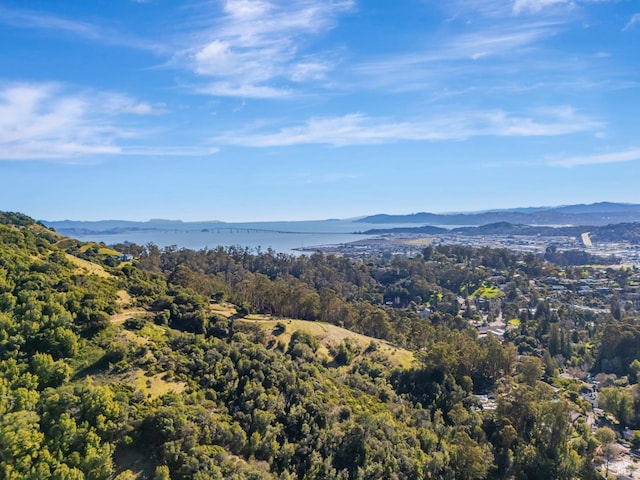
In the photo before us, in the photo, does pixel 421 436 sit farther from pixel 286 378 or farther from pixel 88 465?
pixel 88 465

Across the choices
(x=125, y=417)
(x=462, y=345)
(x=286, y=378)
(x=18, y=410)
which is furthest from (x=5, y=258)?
(x=462, y=345)

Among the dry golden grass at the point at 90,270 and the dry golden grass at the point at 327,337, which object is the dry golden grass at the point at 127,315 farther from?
the dry golden grass at the point at 327,337

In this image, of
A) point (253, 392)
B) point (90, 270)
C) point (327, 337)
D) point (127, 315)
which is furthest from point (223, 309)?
point (253, 392)

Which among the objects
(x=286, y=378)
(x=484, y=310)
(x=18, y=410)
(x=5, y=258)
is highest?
(x=5, y=258)

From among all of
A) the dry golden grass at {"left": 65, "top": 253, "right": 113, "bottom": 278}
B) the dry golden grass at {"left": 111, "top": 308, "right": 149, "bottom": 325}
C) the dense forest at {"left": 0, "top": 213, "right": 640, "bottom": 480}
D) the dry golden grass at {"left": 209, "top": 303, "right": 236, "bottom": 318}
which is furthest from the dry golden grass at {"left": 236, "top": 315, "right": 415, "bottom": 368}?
the dry golden grass at {"left": 65, "top": 253, "right": 113, "bottom": 278}

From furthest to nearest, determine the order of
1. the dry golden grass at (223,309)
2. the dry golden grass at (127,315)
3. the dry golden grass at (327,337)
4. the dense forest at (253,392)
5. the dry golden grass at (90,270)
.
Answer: the dry golden grass at (223,309), the dry golden grass at (90,270), the dry golden grass at (327,337), the dry golden grass at (127,315), the dense forest at (253,392)

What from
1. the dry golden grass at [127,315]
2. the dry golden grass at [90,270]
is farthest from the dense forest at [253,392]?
the dry golden grass at [90,270]

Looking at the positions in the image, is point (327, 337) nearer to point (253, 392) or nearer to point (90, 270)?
point (253, 392)

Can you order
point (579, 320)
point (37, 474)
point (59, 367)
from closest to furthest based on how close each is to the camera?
point (37, 474) → point (59, 367) → point (579, 320)
